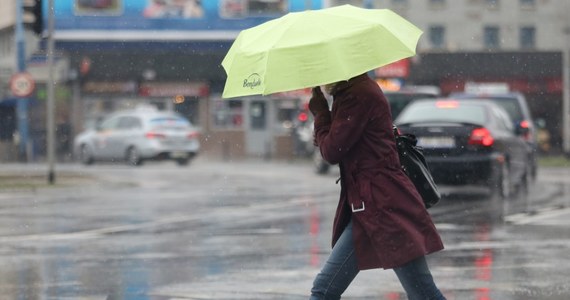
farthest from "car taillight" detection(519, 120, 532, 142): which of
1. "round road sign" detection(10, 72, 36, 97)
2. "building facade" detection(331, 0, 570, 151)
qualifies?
"building facade" detection(331, 0, 570, 151)

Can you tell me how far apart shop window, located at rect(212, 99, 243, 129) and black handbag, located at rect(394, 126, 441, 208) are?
4769 centimetres

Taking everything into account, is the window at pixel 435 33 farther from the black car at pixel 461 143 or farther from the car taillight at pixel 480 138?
the car taillight at pixel 480 138

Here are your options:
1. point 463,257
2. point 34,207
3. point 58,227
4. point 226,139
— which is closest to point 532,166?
point 34,207

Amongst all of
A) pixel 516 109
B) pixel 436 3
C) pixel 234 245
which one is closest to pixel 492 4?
pixel 436 3

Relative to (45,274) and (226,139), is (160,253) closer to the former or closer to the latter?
(45,274)

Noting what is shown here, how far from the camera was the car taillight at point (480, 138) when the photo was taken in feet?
59.0

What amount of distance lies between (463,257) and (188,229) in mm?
4077

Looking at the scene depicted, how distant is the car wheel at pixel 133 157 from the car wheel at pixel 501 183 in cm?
1854

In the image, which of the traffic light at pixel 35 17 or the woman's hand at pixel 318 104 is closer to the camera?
the woman's hand at pixel 318 104

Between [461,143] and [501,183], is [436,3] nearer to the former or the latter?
[501,183]

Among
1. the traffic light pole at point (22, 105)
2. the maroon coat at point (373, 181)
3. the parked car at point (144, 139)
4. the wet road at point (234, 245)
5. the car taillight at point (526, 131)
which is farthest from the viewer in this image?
the traffic light pole at point (22, 105)

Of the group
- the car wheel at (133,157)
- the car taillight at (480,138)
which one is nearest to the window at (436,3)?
the car wheel at (133,157)

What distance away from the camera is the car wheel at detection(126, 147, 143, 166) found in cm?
3600

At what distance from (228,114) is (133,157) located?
1812 cm
